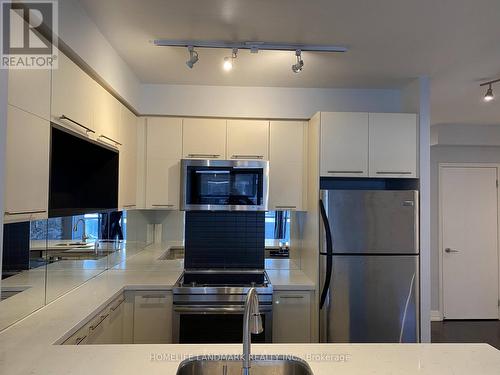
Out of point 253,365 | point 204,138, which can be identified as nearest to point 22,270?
point 253,365

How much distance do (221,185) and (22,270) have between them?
58.7 inches

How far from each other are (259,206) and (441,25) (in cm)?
171

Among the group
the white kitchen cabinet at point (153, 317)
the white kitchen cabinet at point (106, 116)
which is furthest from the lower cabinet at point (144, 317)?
the white kitchen cabinet at point (106, 116)

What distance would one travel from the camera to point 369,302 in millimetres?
2547

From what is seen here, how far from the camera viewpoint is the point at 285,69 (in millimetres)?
2590

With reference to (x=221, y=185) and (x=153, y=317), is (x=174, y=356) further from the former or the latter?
(x=221, y=185)

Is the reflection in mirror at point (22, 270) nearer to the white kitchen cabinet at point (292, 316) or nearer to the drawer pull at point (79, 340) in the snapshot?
the drawer pull at point (79, 340)

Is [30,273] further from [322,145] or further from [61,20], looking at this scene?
[322,145]

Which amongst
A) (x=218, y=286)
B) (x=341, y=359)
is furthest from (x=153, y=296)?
(x=341, y=359)

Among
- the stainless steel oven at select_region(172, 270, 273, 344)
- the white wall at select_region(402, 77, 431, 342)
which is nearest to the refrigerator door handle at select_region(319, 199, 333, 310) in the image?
Answer: the stainless steel oven at select_region(172, 270, 273, 344)

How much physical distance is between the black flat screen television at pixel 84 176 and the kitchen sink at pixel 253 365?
126 centimetres

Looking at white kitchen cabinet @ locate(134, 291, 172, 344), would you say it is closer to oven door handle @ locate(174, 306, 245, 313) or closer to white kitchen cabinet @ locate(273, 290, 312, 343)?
oven door handle @ locate(174, 306, 245, 313)

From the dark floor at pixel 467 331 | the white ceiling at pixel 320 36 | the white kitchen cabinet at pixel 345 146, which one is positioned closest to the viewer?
the white ceiling at pixel 320 36

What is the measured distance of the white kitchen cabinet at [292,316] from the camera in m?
2.65
